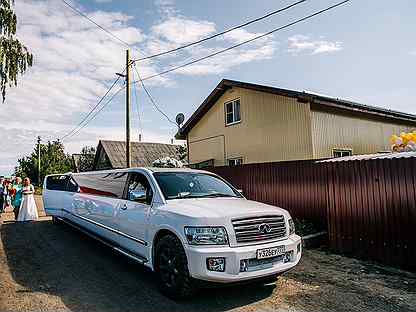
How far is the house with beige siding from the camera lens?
12.5m

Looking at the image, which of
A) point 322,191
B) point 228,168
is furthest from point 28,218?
point 322,191

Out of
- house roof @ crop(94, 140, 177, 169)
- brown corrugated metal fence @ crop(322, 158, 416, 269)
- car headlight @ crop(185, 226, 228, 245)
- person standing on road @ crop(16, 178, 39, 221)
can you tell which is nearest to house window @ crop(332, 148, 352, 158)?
brown corrugated metal fence @ crop(322, 158, 416, 269)

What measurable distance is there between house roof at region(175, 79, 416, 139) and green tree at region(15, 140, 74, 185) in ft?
106

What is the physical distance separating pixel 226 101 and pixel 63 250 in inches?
464

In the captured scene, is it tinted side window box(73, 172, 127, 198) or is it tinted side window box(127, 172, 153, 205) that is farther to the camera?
tinted side window box(73, 172, 127, 198)

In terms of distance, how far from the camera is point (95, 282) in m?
4.99

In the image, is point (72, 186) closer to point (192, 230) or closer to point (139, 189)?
point (139, 189)

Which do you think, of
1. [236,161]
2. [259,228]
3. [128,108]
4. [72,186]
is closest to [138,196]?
[259,228]

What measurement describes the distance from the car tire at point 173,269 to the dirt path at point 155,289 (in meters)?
0.14

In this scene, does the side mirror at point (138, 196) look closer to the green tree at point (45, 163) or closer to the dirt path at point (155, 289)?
the dirt path at point (155, 289)

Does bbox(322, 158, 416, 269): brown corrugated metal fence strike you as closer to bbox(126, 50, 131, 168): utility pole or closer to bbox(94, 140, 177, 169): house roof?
bbox(126, 50, 131, 168): utility pole

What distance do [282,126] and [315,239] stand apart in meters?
6.79

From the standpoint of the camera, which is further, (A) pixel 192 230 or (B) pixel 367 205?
(B) pixel 367 205

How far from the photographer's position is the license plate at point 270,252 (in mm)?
4153
